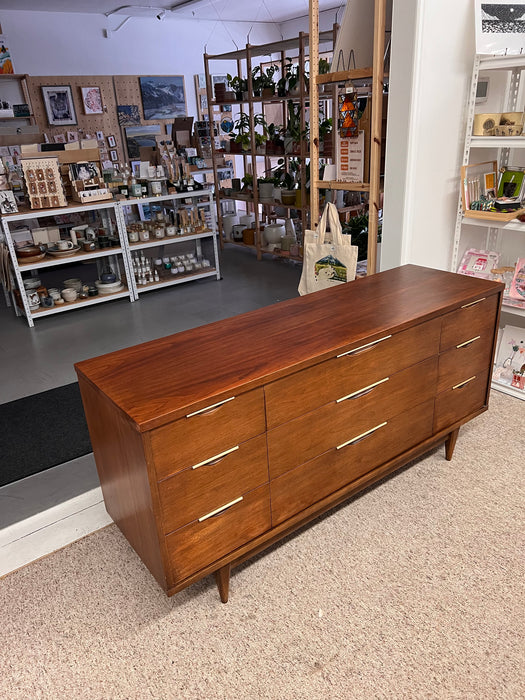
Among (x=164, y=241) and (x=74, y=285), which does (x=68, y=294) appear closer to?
(x=74, y=285)

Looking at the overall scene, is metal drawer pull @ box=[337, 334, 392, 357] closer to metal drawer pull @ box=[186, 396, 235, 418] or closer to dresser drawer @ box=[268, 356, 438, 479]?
dresser drawer @ box=[268, 356, 438, 479]

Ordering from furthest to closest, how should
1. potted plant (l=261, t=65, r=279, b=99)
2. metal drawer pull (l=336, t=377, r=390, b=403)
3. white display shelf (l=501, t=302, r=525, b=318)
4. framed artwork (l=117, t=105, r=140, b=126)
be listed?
framed artwork (l=117, t=105, r=140, b=126)
potted plant (l=261, t=65, r=279, b=99)
white display shelf (l=501, t=302, r=525, b=318)
metal drawer pull (l=336, t=377, r=390, b=403)

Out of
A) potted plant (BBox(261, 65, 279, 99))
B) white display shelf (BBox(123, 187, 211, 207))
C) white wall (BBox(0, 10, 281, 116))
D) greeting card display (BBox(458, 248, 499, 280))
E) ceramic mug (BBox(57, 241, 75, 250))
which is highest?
white wall (BBox(0, 10, 281, 116))

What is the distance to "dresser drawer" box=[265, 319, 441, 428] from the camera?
5.28 ft

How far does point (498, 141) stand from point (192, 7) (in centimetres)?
664

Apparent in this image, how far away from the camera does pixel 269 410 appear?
5.20 ft

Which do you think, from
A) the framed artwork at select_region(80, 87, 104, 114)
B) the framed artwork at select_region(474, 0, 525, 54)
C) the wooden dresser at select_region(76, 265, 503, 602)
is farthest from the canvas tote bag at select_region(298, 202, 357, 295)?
the framed artwork at select_region(80, 87, 104, 114)

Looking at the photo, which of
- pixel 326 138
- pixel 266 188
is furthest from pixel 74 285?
pixel 326 138

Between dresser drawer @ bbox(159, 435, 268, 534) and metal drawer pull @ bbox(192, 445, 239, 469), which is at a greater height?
metal drawer pull @ bbox(192, 445, 239, 469)

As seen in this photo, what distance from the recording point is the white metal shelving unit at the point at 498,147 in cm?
251

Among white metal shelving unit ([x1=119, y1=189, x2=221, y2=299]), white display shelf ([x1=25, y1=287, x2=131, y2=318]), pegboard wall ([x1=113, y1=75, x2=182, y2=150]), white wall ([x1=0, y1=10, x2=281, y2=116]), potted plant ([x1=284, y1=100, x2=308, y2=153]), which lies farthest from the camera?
pegboard wall ([x1=113, y1=75, x2=182, y2=150])

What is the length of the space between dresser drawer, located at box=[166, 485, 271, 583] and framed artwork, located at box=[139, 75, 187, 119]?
8.23 meters

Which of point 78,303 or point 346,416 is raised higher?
point 346,416

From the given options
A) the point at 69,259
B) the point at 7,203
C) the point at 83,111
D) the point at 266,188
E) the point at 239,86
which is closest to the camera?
the point at 7,203
